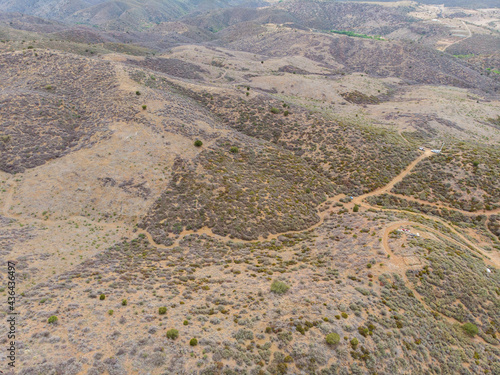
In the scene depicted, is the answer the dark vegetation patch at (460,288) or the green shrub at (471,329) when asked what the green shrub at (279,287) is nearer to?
the dark vegetation patch at (460,288)

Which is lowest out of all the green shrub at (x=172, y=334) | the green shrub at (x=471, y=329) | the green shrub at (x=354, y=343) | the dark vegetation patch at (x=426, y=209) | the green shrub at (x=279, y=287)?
the dark vegetation patch at (x=426, y=209)

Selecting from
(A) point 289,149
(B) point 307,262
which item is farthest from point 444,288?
(A) point 289,149

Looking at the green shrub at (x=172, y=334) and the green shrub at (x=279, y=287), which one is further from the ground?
the green shrub at (x=172, y=334)

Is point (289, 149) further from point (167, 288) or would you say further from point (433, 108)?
point (433, 108)

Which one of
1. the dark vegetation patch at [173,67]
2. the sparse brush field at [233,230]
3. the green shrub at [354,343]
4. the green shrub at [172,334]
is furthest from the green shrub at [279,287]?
the dark vegetation patch at [173,67]

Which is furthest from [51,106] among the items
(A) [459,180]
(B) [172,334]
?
(A) [459,180]

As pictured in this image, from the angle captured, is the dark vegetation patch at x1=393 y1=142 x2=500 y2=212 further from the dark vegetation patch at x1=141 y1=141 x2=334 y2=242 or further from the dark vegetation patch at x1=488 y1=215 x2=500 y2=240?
the dark vegetation patch at x1=141 y1=141 x2=334 y2=242
